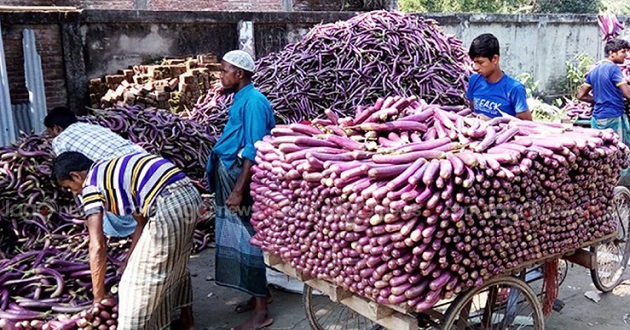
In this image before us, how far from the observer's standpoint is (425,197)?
256cm

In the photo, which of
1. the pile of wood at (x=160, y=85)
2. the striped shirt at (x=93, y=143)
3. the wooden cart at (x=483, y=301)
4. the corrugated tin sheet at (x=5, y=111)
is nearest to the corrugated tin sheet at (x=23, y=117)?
the corrugated tin sheet at (x=5, y=111)

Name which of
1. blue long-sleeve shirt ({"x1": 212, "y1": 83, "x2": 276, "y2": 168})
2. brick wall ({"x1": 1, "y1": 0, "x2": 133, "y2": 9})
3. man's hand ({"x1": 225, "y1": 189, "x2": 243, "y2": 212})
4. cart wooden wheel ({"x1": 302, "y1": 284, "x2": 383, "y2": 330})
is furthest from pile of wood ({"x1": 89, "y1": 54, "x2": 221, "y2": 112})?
brick wall ({"x1": 1, "y1": 0, "x2": 133, "y2": 9})

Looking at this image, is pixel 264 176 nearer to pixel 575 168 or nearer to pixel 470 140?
pixel 470 140

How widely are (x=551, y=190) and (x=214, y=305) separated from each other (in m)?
2.84

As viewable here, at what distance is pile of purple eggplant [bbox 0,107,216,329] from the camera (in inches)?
144

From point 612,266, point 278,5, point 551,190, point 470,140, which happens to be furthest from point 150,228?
point 278,5

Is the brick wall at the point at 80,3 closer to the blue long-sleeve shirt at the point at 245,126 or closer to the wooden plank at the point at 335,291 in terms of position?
the blue long-sleeve shirt at the point at 245,126

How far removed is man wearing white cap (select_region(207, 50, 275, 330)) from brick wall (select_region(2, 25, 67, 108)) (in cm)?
487

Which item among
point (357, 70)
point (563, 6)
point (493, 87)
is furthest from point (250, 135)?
point (563, 6)

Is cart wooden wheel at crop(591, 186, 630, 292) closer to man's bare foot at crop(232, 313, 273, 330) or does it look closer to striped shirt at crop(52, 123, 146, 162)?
man's bare foot at crop(232, 313, 273, 330)

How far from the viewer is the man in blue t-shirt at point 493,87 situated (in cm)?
418

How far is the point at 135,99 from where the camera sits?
8.20 m

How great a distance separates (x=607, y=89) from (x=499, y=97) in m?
Answer: 2.97

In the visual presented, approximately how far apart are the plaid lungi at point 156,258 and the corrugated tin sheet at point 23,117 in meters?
5.08
